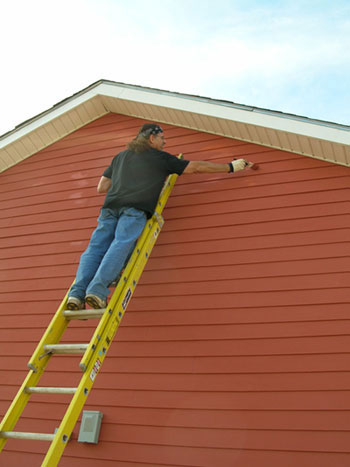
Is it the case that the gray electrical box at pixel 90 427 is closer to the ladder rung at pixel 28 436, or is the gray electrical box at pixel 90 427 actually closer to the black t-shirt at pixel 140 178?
the ladder rung at pixel 28 436

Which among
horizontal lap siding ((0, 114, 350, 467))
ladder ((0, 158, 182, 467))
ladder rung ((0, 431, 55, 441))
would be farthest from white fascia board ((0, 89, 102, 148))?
ladder rung ((0, 431, 55, 441))

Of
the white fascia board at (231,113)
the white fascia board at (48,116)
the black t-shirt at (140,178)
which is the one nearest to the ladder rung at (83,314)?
the black t-shirt at (140,178)

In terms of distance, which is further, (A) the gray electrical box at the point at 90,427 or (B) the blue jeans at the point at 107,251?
(A) the gray electrical box at the point at 90,427

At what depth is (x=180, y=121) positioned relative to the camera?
19.7 feet

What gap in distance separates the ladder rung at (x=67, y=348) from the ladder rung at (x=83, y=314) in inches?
11.4

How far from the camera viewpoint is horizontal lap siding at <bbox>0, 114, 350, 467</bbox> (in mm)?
3838

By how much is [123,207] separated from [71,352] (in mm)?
1452

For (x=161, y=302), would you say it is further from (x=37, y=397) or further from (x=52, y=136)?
(x=52, y=136)

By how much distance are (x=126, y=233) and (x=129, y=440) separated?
1899 millimetres

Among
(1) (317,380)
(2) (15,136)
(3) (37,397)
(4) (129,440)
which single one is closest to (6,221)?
(2) (15,136)

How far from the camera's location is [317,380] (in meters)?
3.85

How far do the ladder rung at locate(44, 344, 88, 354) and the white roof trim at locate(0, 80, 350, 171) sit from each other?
3.23 meters

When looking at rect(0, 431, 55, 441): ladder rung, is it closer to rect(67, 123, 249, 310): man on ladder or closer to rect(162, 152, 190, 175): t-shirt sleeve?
rect(67, 123, 249, 310): man on ladder

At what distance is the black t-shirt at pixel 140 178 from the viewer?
422 cm
